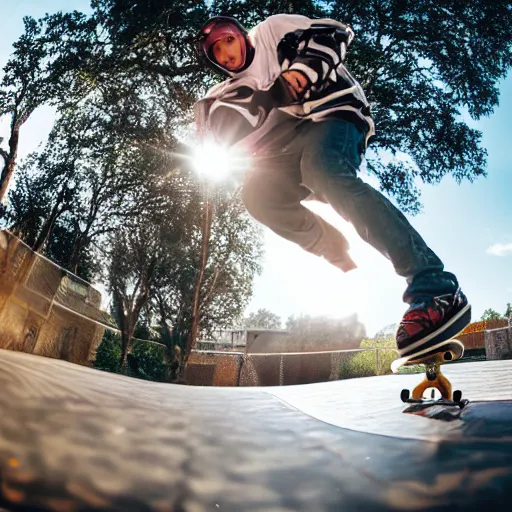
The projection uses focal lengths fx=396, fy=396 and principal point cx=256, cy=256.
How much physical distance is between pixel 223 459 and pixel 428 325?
514 millimetres

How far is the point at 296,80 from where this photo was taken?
1046mm

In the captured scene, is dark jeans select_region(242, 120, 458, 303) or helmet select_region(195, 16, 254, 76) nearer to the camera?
dark jeans select_region(242, 120, 458, 303)

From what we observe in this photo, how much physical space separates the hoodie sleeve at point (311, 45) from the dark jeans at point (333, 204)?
14 centimetres

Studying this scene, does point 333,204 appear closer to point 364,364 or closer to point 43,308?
point 43,308

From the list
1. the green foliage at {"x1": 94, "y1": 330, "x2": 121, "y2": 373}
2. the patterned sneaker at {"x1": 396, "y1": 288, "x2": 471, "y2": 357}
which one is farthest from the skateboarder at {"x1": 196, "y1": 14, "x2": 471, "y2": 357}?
the green foliage at {"x1": 94, "y1": 330, "x2": 121, "y2": 373}

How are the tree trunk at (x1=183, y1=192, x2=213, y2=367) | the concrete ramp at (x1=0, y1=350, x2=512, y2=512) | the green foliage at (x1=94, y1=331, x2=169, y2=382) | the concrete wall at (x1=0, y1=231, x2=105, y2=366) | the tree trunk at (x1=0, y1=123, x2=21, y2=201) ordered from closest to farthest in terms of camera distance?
the concrete ramp at (x1=0, y1=350, x2=512, y2=512) → the concrete wall at (x1=0, y1=231, x2=105, y2=366) → the tree trunk at (x1=0, y1=123, x2=21, y2=201) → the tree trunk at (x1=183, y1=192, x2=213, y2=367) → the green foliage at (x1=94, y1=331, x2=169, y2=382)

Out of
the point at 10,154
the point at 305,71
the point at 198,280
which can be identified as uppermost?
the point at 10,154

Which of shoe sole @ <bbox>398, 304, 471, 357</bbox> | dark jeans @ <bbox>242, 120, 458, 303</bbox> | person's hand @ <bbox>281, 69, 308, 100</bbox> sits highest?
person's hand @ <bbox>281, 69, 308, 100</bbox>

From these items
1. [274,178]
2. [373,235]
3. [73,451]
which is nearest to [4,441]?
[73,451]

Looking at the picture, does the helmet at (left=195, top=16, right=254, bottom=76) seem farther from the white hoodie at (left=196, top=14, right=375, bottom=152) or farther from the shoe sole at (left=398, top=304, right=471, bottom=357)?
the shoe sole at (left=398, top=304, right=471, bottom=357)

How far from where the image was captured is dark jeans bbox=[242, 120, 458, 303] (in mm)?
790

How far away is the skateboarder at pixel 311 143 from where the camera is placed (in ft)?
2.53

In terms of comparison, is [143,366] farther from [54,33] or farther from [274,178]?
[274,178]

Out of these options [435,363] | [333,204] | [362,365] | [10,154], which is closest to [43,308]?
[10,154]
